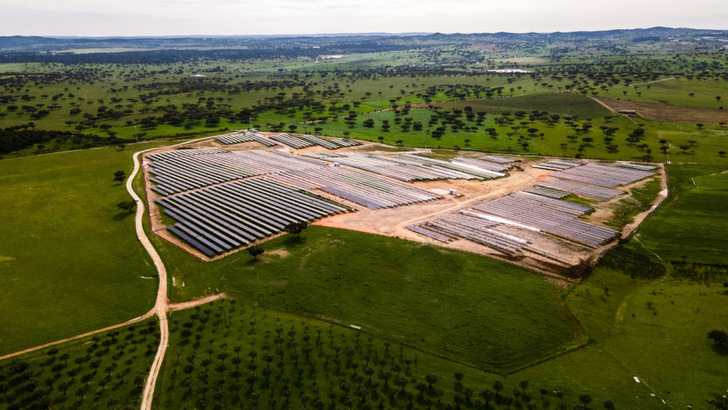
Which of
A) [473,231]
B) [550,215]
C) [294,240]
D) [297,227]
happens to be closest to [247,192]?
[297,227]

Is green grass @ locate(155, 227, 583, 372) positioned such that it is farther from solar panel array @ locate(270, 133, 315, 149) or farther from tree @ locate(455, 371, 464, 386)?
solar panel array @ locate(270, 133, 315, 149)

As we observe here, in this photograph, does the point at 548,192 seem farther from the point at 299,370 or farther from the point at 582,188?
the point at 299,370

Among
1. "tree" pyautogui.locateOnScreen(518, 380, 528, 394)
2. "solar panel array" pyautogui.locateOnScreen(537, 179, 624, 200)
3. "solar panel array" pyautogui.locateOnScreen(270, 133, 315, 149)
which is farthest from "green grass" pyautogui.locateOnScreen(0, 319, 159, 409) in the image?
"solar panel array" pyautogui.locateOnScreen(270, 133, 315, 149)

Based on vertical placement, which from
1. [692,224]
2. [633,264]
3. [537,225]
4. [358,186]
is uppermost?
[358,186]

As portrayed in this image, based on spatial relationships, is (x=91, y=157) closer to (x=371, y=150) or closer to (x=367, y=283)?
(x=371, y=150)

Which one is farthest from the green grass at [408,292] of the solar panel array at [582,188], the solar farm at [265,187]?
the solar panel array at [582,188]

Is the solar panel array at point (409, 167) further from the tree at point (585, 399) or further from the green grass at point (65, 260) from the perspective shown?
the tree at point (585, 399)
